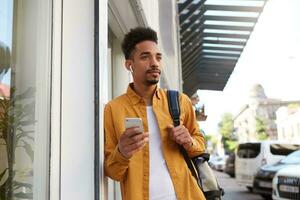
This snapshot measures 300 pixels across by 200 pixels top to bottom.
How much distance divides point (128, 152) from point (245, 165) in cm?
1339

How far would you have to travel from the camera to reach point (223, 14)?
1240 cm

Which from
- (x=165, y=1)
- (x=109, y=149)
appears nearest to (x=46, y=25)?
(x=109, y=149)

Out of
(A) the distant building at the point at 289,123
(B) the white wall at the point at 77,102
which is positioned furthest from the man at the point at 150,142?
(A) the distant building at the point at 289,123

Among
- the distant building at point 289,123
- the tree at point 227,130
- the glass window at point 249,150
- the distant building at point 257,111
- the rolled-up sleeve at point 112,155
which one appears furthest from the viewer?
the tree at point 227,130

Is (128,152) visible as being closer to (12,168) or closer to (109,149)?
(109,149)

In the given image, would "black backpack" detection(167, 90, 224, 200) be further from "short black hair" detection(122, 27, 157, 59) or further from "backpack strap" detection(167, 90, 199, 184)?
"short black hair" detection(122, 27, 157, 59)

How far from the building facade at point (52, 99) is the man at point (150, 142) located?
9 centimetres

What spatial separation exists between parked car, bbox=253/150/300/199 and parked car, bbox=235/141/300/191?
46.9 inches

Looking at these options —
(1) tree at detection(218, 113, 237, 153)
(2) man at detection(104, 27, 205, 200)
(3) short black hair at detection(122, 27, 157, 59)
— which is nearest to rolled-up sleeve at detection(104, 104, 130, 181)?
(2) man at detection(104, 27, 205, 200)

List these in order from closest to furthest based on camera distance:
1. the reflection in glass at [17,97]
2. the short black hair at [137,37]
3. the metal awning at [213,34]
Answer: the reflection in glass at [17,97], the short black hair at [137,37], the metal awning at [213,34]

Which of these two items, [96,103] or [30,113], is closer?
[30,113]

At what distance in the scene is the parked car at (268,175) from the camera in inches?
447

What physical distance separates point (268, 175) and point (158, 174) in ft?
34.8

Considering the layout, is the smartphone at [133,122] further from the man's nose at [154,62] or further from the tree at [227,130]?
the tree at [227,130]
